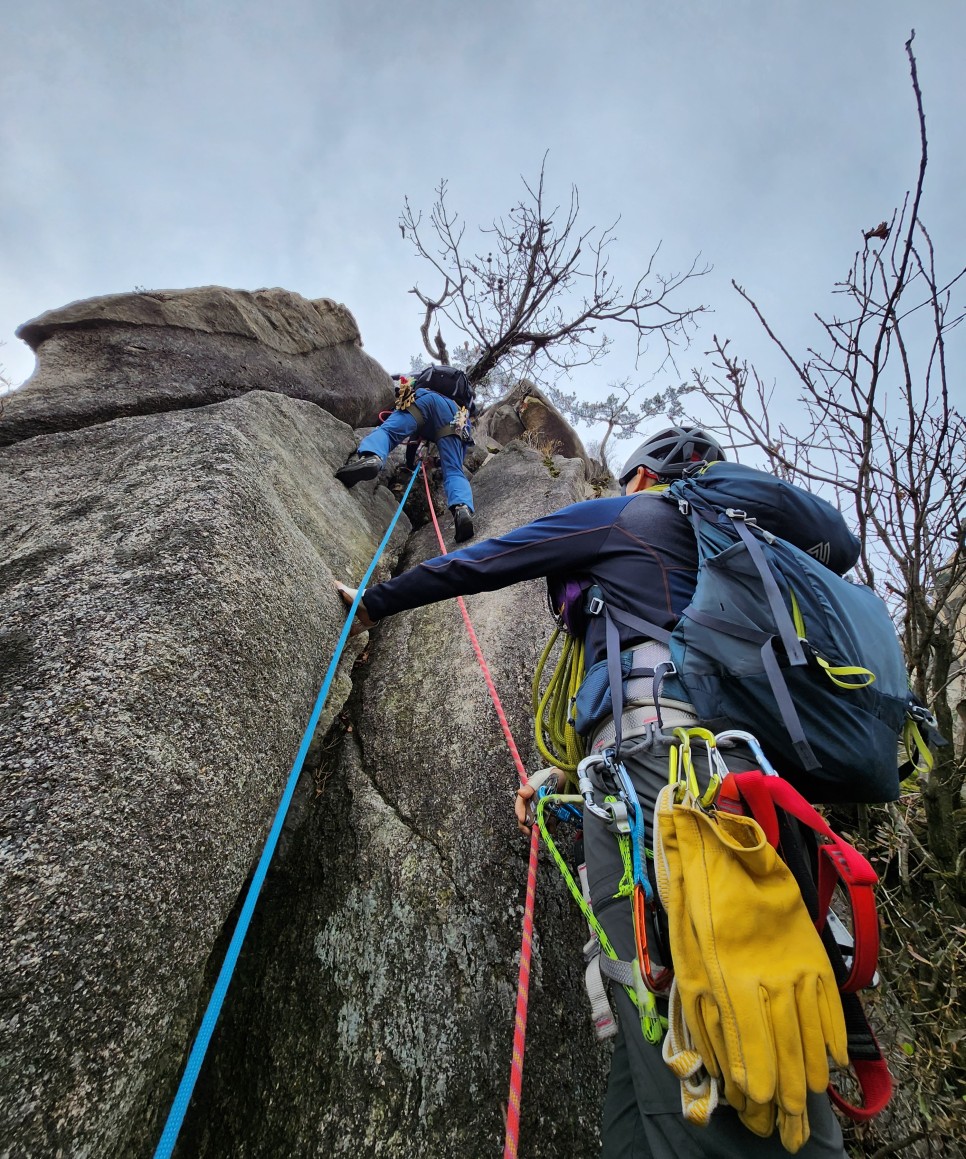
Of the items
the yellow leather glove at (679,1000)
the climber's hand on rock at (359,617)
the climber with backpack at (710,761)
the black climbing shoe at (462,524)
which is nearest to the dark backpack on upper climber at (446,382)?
the black climbing shoe at (462,524)

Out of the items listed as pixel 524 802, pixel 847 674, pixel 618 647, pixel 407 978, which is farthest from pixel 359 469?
pixel 847 674

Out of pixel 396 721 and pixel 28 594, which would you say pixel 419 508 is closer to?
A: pixel 396 721

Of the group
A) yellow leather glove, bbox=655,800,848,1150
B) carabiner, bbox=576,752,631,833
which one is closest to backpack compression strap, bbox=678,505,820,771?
yellow leather glove, bbox=655,800,848,1150

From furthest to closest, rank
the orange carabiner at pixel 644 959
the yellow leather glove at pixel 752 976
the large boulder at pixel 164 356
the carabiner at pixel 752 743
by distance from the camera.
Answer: the large boulder at pixel 164 356 → the carabiner at pixel 752 743 → the orange carabiner at pixel 644 959 → the yellow leather glove at pixel 752 976

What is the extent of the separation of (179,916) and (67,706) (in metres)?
0.89

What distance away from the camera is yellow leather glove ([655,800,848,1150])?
123 cm

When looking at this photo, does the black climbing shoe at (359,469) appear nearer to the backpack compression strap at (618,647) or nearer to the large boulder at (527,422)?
the backpack compression strap at (618,647)

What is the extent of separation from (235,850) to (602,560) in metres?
2.07

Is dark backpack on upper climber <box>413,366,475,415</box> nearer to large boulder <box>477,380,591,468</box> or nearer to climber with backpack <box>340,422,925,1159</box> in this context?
climber with backpack <box>340,422,925,1159</box>

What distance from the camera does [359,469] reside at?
5871 millimetres

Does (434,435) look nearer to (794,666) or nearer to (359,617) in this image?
(359,617)

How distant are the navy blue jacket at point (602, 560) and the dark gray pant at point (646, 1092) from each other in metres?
0.55

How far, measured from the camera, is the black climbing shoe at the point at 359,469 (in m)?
5.83

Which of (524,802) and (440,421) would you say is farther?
(440,421)
